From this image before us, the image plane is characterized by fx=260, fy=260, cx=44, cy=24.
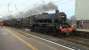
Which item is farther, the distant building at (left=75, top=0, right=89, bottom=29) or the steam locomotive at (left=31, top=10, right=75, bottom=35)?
the distant building at (left=75, top=0, right=89, bottom=29)

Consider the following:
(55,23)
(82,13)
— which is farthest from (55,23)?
(82,13)

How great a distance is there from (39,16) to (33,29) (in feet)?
26.3

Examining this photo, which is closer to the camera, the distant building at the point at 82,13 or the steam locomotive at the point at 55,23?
the steam locomotive at the point at 55,23

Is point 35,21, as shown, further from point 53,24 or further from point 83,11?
point 83,11

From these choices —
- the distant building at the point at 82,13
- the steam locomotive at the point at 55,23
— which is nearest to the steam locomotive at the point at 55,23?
the steam locomotive at the point at 55,23

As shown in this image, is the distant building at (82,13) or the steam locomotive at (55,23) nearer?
the steam locomotive at (55,23)

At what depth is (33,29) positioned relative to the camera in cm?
4688

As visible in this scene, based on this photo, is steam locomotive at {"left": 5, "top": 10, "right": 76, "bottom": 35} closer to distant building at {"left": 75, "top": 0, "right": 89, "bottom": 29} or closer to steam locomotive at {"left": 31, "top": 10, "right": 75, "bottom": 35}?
steam locomotive at {"left": 31, "top": 10, "right": 75, "bottom": 35}

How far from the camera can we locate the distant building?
72812 mm

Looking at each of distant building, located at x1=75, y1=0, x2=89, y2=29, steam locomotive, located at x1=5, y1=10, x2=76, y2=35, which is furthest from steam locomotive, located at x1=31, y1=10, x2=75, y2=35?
distant building, located at x1=75, y1=0, x2=89, y2=29

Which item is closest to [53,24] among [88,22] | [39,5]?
[39,5]

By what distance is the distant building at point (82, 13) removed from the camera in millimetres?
72812

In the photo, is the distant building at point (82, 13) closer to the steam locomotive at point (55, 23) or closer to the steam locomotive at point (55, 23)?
the steam locomotive at point (55, 23)

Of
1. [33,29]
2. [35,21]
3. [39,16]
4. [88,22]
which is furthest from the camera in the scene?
[88,22]
